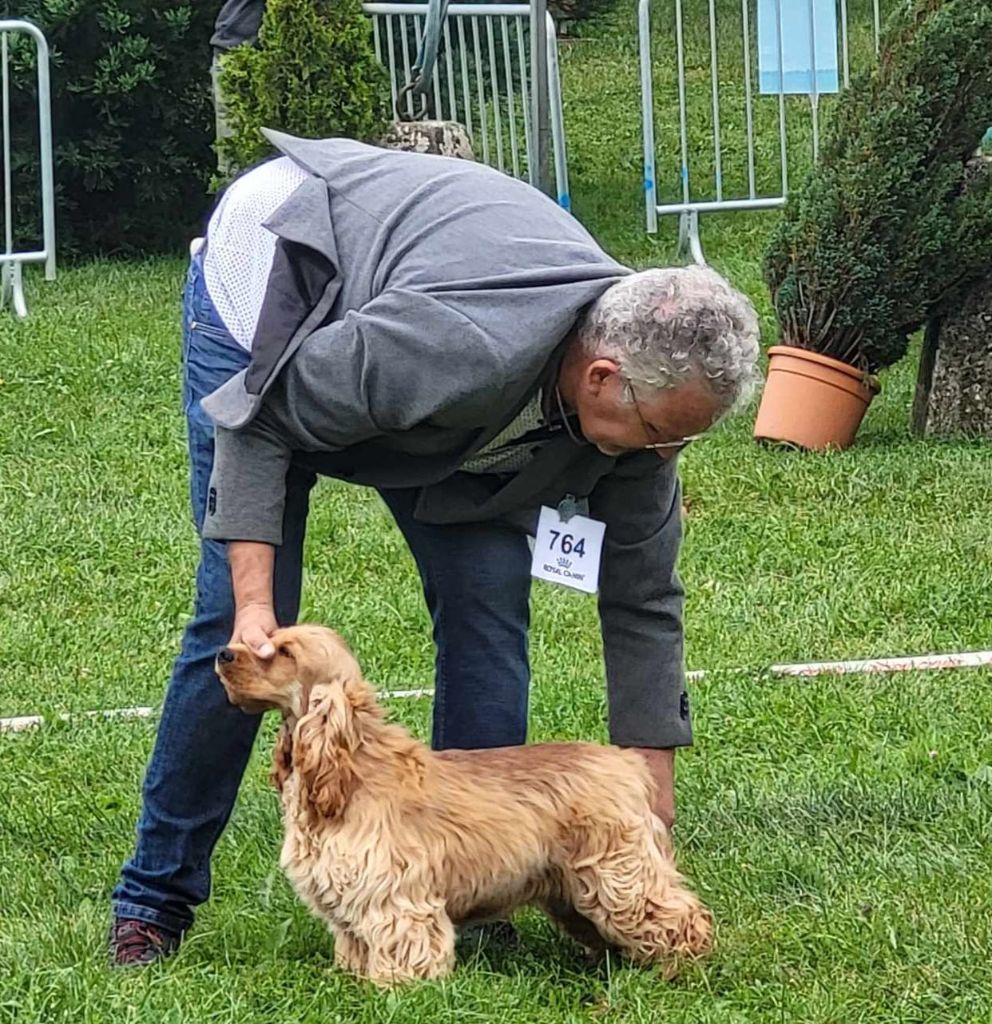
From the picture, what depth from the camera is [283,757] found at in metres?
3.63

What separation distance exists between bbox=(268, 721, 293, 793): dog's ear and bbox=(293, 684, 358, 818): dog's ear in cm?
4

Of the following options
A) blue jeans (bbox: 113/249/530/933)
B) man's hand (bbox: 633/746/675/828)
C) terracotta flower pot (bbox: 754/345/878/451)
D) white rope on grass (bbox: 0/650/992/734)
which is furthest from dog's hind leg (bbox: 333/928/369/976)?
terracotta flower pot (bbox: 754/345/878/451)

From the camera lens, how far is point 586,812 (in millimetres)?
3771

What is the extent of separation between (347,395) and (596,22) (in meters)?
17.3

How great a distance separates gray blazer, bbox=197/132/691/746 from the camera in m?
3.37

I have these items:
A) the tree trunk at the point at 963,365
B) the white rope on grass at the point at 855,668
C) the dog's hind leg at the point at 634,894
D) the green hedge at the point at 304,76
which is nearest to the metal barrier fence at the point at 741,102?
the tree trunk at the point at 963,365

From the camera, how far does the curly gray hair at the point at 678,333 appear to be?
3299 mm

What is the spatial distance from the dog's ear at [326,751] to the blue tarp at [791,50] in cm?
874

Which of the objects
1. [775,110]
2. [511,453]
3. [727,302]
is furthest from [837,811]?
[775,110]

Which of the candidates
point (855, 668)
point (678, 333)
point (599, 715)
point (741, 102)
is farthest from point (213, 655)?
point (741, 102)

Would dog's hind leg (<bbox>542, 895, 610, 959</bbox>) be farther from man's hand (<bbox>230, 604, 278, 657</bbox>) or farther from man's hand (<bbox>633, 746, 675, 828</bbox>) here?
man's hand (<bbox>230, 604, 278, 657</bbox>)

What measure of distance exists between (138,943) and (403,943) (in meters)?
0.62

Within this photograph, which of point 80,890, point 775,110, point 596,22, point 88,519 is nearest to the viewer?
point 80,890

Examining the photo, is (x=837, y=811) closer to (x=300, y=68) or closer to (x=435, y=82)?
(x=300, y=68)
